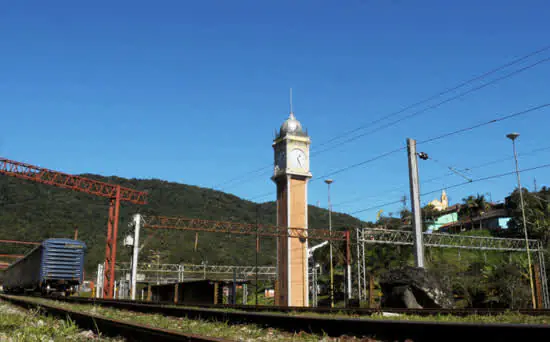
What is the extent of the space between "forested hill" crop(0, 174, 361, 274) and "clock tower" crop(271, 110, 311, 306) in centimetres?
2380

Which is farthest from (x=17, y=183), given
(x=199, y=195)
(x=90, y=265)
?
(x=90, y=265)

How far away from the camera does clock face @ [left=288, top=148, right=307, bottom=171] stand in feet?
180

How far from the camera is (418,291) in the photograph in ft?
63.8


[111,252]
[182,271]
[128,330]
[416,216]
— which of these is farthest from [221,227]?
[128,330]

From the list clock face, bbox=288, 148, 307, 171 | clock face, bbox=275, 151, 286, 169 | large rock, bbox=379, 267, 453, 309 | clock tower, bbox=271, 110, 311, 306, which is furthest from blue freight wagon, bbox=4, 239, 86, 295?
clock face, bbox=288, 148, 307, 171

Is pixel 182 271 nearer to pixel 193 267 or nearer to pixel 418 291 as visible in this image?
pixel 193 267

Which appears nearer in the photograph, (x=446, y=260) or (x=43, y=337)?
(x=43, y=337)

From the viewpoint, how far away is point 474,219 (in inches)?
3364

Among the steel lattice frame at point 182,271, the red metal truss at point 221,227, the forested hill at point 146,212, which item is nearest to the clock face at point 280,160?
the red metal truss at point 221,227

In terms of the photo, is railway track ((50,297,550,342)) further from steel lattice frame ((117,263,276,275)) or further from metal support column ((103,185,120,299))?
steel lattice frame ((117,263,276,275))

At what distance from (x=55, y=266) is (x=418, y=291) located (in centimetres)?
2047

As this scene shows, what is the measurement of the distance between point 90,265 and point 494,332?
304 feet

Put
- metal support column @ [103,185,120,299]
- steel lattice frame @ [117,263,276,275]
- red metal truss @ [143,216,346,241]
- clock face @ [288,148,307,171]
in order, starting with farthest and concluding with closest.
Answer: steel lattice frame @ [117,263,276,275]
clock face @ [288,148,307,171]
red metal truss @ [143,216,346,241]
metal support column @ [103,185,120,299]

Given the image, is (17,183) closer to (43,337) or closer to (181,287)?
(181,287)
